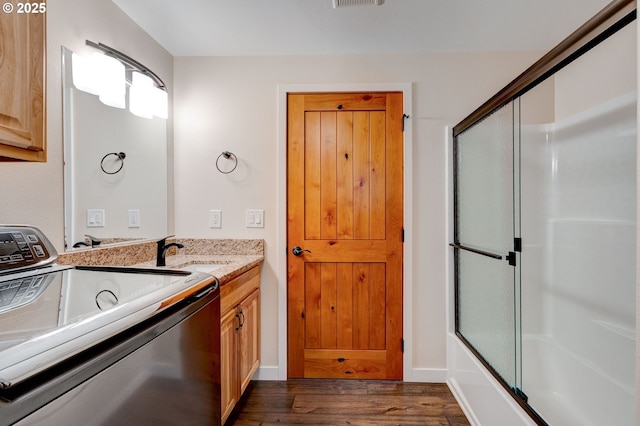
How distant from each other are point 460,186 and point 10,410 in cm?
230

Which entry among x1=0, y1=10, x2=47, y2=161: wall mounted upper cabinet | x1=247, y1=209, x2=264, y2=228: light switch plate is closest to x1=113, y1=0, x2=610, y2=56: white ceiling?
x1=0, y1=10, x2=47, y2=161: wall mounted upper cabinet

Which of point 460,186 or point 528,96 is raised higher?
point 528,96

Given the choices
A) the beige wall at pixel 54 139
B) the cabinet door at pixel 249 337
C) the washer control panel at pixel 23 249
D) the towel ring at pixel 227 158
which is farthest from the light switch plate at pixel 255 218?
the washer control panel at pixel 23 249

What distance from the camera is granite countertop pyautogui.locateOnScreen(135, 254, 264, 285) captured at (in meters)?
1.82

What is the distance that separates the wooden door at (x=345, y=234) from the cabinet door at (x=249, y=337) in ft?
0.79

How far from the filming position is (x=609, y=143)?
181cm

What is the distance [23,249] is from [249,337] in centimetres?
132

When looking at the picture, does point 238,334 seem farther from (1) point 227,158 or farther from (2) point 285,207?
(1) point 227,158

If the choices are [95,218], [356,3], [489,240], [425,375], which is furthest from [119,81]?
[425,375]

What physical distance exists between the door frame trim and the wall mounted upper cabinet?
1.45 meters

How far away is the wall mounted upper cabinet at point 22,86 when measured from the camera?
3.07 ft

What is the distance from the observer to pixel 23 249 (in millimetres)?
1201

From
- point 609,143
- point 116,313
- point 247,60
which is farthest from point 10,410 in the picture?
point 609,143

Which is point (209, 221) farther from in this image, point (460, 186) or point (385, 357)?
point (460, 186)
